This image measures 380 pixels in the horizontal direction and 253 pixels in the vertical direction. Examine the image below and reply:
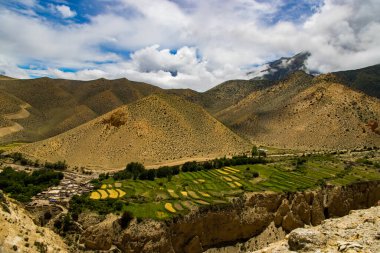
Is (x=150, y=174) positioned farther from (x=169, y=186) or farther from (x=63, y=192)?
(x=63, y=192)

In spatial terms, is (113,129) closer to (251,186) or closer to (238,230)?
(251,186)

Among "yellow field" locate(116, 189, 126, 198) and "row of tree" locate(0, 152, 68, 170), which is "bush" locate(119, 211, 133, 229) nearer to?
"yellow field" locate(116, 189, 126, 198)

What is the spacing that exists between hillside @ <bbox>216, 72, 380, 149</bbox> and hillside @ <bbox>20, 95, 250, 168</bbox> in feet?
106

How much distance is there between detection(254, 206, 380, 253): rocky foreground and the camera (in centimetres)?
1297

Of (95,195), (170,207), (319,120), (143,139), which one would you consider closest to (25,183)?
(95,195)

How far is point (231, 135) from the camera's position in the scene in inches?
5881

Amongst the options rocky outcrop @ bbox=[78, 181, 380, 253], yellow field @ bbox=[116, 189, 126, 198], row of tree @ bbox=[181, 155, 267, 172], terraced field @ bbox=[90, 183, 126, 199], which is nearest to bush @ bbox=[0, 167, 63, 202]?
terraced field @ bbox=[90, 183, 126, 199]

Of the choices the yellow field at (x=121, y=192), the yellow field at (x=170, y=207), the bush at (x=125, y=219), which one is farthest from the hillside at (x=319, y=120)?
the bush at (x=125, y=219)

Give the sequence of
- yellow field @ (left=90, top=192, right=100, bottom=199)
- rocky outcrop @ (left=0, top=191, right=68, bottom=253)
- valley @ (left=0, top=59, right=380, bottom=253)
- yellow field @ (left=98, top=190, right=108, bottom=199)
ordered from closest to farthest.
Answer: rocky outcrop @ (left=0, top=191, right=68, bottom=253) < valley @ (left=0, top=59, right=380, bottom=253) < yellow field @ (left=90, top=192, right=100, bottom=199) < yellow field @ (left=98, top=190, right=108, bottom=199)

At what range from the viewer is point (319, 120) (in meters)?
169

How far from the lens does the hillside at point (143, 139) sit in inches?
4759

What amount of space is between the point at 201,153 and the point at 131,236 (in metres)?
79.9

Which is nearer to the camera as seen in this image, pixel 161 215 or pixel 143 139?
pixel 161 215

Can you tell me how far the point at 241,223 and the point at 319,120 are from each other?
403ft
